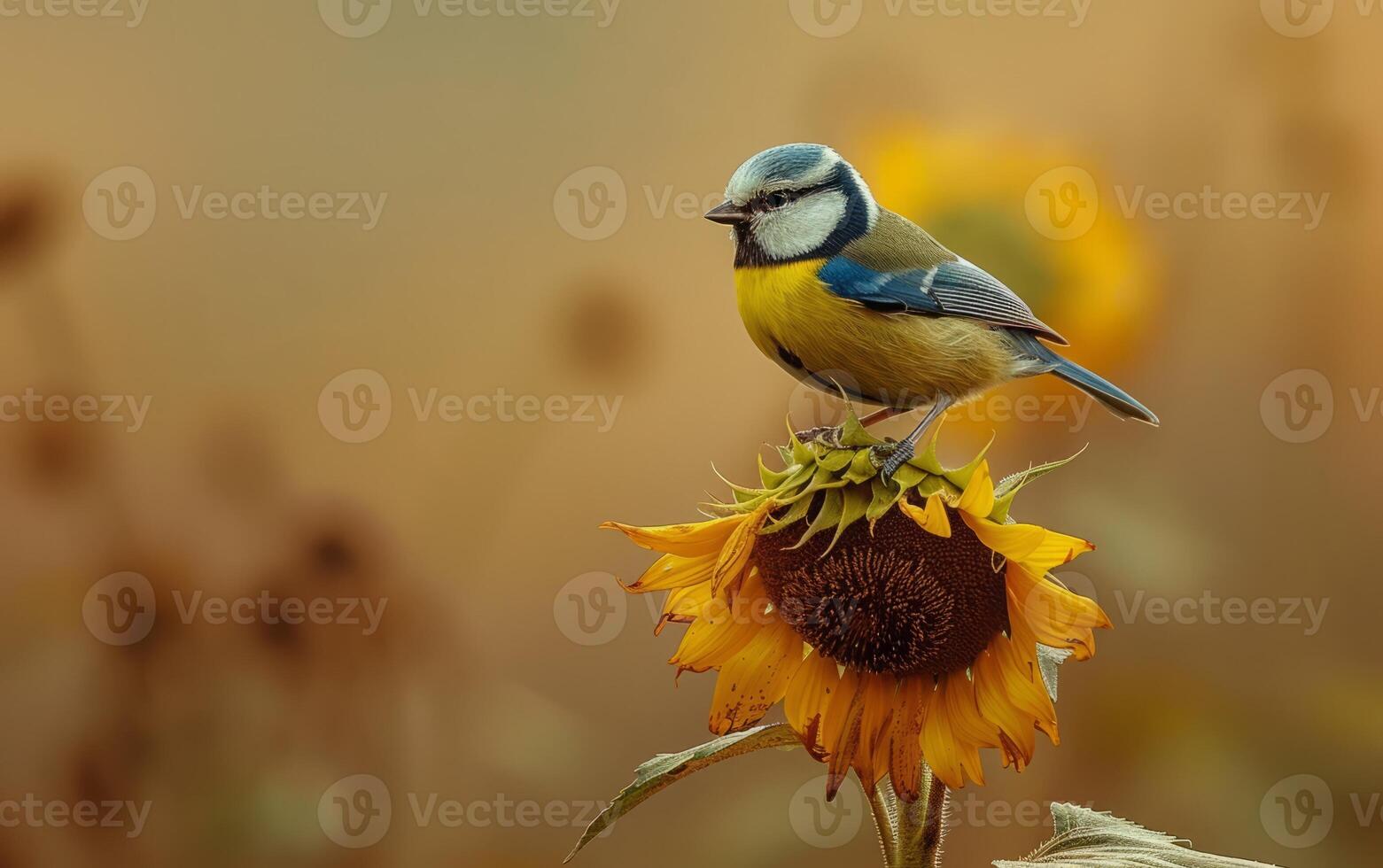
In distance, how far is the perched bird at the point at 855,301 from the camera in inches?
52.4

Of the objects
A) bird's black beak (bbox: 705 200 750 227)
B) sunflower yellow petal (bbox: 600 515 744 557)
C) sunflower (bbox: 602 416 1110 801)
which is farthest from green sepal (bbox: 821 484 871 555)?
bird's black beak (bbox: 705 200 750 227)

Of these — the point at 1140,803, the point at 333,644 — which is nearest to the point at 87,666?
the point at 333,644

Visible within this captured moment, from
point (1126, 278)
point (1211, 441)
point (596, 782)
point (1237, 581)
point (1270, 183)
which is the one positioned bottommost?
point (596, 782)

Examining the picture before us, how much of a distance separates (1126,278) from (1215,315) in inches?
13.7

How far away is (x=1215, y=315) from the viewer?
2.18m

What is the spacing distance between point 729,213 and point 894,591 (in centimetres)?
45

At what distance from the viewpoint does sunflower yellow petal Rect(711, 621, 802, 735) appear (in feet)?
4.09

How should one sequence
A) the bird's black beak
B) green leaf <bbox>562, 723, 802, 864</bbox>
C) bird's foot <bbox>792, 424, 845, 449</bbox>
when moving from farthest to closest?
1. the bird's black beak
2. bird's foot <bbox>792, 424, 845, 449</bbox>
3. green leaf <bbox>562, 723, 802, 864</bbox>

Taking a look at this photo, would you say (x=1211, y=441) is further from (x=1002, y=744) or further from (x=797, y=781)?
(x=1002, y=744)

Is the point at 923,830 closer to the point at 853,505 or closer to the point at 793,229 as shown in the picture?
the point at 853,505

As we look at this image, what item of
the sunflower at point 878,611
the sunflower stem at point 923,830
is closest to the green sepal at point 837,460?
the sunflower at point 878,611

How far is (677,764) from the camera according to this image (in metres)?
1.12

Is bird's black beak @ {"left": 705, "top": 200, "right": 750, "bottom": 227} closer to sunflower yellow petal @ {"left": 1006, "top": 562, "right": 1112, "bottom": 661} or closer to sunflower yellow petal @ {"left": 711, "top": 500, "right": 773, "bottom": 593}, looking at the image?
sunflower yellow petal @ {"left": 711, "top": 500, "right": 773, "bottom": 593}

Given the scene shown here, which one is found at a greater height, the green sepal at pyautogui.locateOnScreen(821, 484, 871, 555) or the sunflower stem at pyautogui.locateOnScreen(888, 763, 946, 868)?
the green sepal at pyautogui.locateOnScreen(821, 484, 871, 555)
